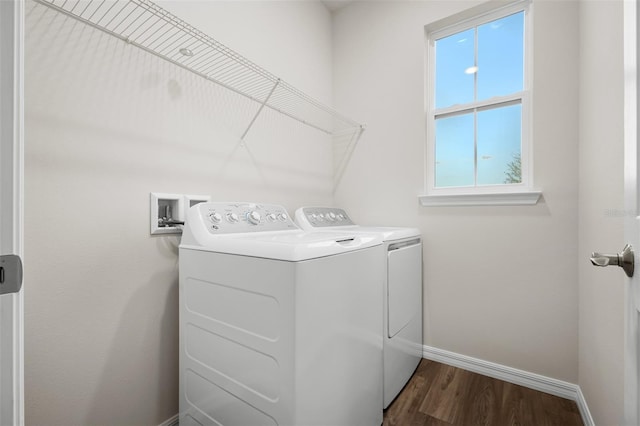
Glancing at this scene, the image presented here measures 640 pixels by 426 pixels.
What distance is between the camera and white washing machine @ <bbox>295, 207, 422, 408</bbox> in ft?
4.77

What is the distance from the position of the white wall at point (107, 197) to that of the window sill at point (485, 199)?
50.4 inches

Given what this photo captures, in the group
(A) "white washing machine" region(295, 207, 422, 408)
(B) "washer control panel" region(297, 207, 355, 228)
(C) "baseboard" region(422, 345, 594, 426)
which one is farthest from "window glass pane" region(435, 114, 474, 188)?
(C) "baseboard" region(422, 345, 594, 426)

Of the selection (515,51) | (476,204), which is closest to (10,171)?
(476,204)

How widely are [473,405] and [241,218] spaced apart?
5.06 feet

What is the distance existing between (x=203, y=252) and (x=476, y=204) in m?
1.62

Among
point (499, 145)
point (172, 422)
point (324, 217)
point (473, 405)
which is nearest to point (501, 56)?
point (499, 145)

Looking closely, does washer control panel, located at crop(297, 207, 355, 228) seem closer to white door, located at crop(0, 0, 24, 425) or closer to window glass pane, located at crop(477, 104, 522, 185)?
window glass pane, located at crop(477, 104, 522, 185)

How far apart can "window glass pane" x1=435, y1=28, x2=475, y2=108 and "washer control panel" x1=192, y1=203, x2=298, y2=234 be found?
1.44 m

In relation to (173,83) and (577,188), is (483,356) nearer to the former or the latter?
(577,188)

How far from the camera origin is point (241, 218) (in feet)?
4.58

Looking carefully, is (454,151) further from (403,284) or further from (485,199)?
(403,284)

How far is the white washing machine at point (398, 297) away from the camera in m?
1.45

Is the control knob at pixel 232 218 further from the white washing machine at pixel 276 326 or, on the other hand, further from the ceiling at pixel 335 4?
the ceiling at pixel 335 4

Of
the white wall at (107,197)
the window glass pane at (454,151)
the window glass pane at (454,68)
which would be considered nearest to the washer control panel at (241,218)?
the white wall at (107,197)
